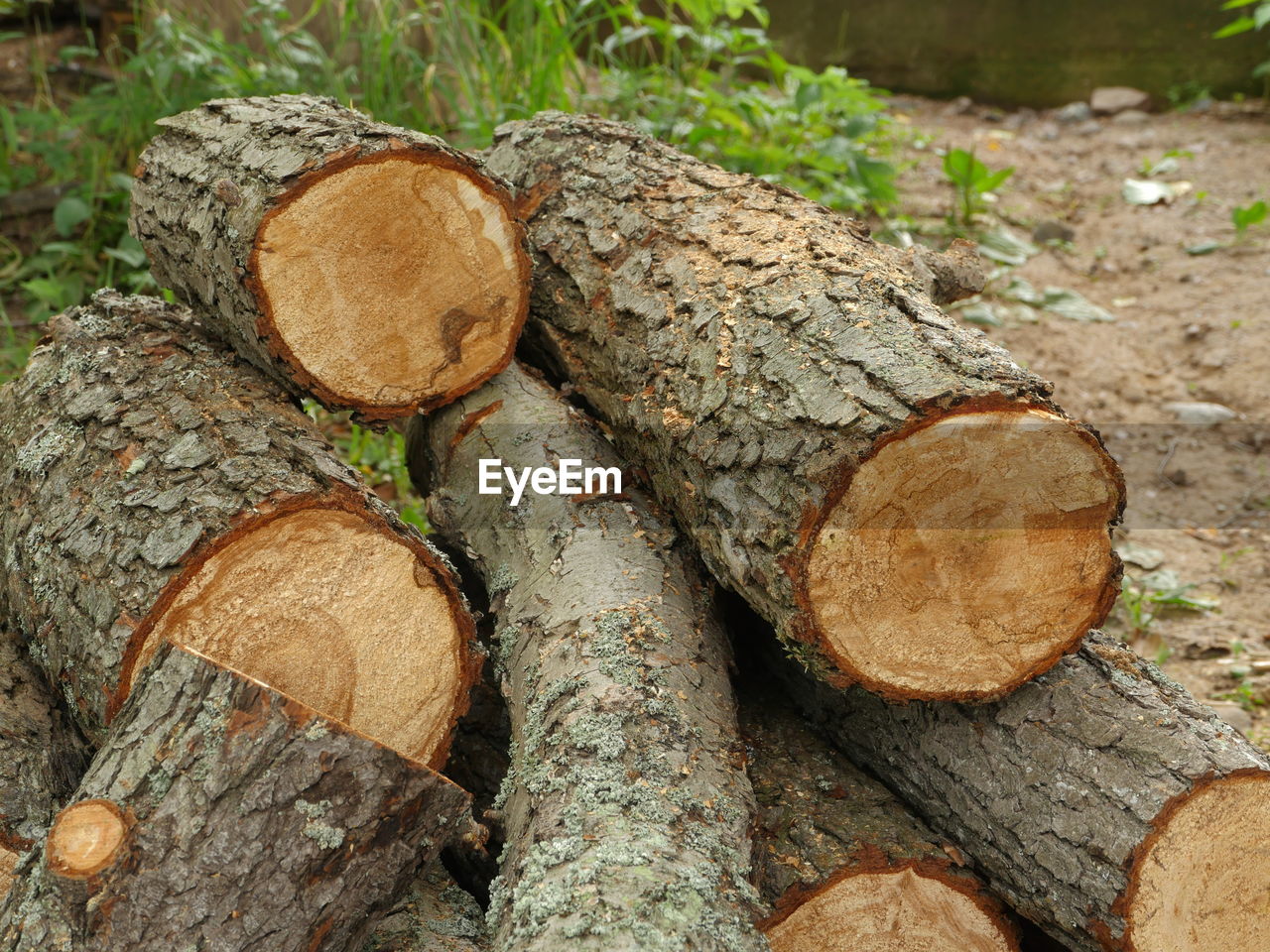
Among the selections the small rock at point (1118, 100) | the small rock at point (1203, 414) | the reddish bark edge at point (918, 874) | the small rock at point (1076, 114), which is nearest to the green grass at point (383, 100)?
the small rock at point (1203, 414)

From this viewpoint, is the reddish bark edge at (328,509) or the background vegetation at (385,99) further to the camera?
the background vegetation at (385,99)

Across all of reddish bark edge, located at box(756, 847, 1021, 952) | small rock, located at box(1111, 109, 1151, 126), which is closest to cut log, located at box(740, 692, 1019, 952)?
reddish bark edge, located at box(756, 847, 1021, 952)

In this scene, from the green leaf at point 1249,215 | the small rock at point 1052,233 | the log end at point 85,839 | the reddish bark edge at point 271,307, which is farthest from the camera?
the small rock at point 1052,233

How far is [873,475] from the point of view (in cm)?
159

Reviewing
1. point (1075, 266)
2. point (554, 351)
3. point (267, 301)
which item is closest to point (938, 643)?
point (554, 351)

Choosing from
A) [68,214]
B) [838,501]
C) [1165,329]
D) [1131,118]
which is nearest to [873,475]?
[838,501]

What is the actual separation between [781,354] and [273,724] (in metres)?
0.96

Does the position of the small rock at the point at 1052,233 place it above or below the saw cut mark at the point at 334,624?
below

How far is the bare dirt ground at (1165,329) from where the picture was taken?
9.84 ft

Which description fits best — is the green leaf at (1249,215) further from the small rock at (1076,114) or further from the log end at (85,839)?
the log end at (85,839)

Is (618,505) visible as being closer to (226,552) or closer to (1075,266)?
(226,552)

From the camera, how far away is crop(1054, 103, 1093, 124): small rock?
607cm

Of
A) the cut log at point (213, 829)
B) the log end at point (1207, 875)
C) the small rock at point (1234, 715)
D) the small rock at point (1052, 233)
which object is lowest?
the small rock at point (1234, 715)

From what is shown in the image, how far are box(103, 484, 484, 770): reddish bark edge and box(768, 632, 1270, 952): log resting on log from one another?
80cm
